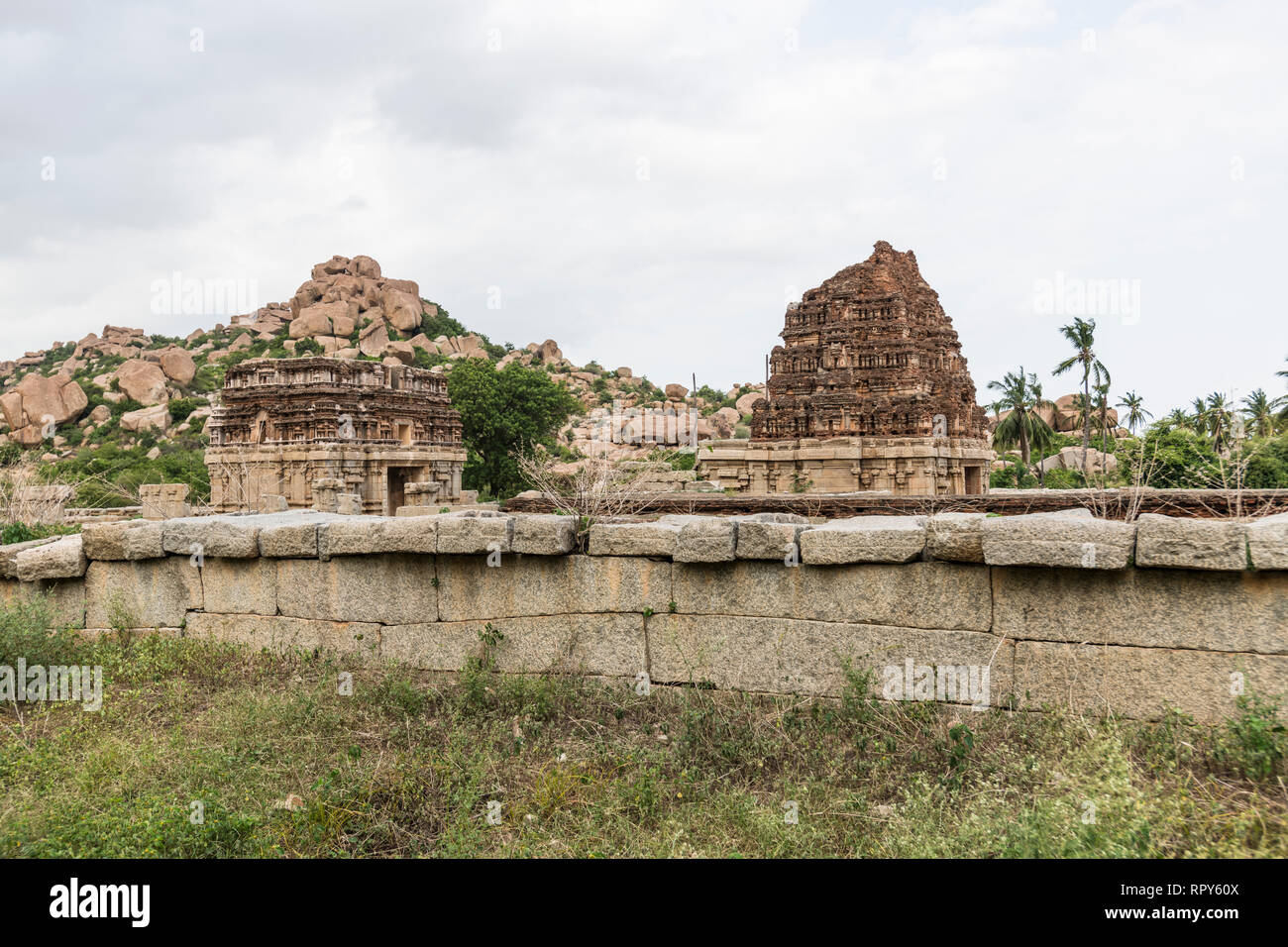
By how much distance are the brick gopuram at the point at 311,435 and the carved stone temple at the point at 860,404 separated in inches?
469

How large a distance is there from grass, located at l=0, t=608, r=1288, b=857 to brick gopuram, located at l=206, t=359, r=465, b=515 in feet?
72.0

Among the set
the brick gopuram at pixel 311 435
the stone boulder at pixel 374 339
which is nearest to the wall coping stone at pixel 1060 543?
the brick gopuram at pixel 311 435

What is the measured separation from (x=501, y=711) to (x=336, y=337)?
70.0 meters

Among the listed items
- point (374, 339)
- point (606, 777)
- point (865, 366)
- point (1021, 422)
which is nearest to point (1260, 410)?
point (1021, 422)

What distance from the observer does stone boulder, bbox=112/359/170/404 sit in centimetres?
5991

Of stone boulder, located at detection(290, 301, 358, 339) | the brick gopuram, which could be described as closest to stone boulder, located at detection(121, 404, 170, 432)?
stone boulder, located at detection(290, 301, 358, 339)

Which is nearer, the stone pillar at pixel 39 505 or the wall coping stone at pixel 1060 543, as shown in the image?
the wall coping stone at pixel 1060 543

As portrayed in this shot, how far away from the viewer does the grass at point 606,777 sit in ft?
10.6

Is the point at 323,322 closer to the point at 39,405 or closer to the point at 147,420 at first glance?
the point at 147,420

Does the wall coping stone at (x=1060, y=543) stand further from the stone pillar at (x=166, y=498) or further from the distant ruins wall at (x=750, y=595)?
the stone pillar at (x=166, y=498)

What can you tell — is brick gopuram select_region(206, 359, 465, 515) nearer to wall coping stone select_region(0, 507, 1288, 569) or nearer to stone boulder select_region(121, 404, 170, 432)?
wall coping stone select_region(0, 507, 1288, 569)

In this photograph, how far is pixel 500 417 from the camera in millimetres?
35938
